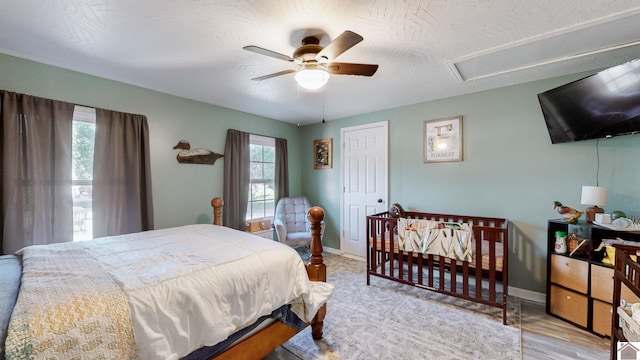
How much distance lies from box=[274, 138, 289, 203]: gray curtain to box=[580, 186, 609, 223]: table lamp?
3.80 m

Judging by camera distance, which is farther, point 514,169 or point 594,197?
point 514,169

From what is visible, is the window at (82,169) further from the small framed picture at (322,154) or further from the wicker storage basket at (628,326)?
the wicker storage basket at (628,326)

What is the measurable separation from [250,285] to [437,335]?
168cm

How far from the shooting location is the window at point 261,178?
4133mm

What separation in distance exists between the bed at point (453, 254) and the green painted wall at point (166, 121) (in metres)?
2.37

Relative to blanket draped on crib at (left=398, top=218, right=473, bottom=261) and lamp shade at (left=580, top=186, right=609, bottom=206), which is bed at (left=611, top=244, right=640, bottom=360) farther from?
blanket draped on crib at (left=398, top=218, right=473, bottom=261)

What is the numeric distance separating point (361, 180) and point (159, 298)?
10.9 ft

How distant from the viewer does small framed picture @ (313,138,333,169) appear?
4.50 m

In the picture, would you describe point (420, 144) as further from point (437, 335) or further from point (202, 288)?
point (202, 288)

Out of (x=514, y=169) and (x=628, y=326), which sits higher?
(x=514, y=169)

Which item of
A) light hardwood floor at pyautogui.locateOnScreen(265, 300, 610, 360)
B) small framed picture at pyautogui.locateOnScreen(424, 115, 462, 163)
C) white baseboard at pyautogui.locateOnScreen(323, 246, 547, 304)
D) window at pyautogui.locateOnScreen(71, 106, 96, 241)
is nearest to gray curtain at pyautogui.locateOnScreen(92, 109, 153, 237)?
window at pyautogui.locateOnScreen(71, 106, 96, 241)

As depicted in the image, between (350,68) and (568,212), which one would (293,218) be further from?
(568,212)

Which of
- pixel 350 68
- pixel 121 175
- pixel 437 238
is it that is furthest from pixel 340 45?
pixel 121 175

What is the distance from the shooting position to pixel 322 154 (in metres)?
4.62
